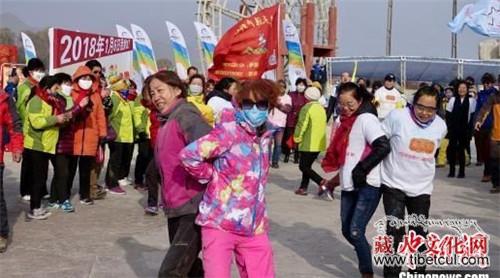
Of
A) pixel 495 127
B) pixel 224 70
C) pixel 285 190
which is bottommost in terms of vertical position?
pixel 285 190

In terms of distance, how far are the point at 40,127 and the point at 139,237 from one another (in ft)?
5.59

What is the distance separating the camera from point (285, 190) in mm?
10344

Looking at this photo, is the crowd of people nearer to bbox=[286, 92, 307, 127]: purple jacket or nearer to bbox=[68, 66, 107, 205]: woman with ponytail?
bbox=[68, 66, 107, 205]: woman with ponytail

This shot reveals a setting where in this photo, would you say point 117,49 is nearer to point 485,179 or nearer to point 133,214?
point 133,214

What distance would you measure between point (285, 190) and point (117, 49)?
377cm

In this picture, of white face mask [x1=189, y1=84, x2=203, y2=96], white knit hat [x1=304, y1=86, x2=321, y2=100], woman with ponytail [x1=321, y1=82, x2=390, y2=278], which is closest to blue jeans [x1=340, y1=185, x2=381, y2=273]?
woman with ponytail [x1=321, y1=82, x2=390, y2=278]

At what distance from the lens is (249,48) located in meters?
10.8

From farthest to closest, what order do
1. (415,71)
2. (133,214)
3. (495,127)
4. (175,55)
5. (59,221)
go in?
(415,71), (175,55), (495,127), (133,214), (59,221)

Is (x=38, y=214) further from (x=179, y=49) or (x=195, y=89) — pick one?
(x=179, y=49)

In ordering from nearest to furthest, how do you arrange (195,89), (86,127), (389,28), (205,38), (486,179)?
(86,127) < (195,89) < (486,179) < (205,38) < (389,28)

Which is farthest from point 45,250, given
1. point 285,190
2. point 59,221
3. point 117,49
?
point 117,49

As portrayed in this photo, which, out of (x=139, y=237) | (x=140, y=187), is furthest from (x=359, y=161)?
(x=140, y=187)

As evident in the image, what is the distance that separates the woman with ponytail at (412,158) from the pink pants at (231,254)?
5.78 feet

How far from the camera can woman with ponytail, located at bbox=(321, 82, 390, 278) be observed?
5.15m
